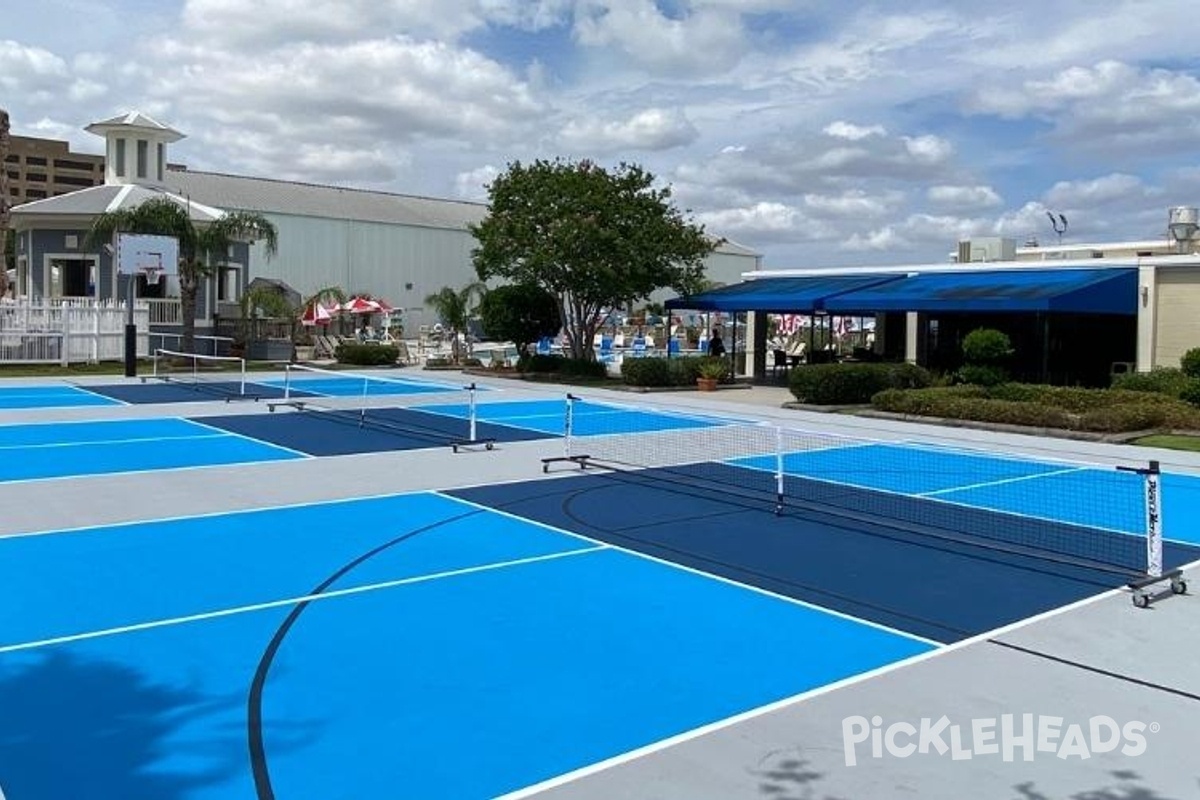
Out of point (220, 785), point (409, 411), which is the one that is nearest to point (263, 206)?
point (409, 411)

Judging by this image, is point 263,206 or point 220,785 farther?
point 263,206

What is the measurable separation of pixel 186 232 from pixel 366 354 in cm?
806

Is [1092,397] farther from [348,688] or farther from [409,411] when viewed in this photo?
[348,688]

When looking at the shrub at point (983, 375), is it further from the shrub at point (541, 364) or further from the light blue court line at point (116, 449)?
the light blue court line at point (116, 449)

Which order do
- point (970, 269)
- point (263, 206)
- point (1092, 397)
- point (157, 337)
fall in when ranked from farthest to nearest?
point (263, 206) → point (157, 337) → point (970, 269) → point (1092, 397)

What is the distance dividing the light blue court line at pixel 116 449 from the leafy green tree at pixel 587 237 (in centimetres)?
1560

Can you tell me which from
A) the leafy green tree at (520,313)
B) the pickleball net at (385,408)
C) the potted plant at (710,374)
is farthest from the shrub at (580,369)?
the pickleball net at (385,408)

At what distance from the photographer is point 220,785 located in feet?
16.3

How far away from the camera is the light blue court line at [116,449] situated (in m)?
14.9

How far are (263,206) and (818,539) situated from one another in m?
60.2

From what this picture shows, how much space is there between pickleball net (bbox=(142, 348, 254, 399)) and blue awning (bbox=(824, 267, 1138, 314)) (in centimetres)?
1632

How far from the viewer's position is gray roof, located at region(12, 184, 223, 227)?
40500 millimetres

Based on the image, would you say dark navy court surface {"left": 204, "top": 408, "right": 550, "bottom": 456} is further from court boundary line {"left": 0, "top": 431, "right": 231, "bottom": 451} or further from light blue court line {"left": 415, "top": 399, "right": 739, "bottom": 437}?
light blue court line {"left": 415, "top": 399, "right": 739, "bottom": 437}

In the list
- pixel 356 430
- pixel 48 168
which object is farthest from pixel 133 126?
A: pixel 48 168
